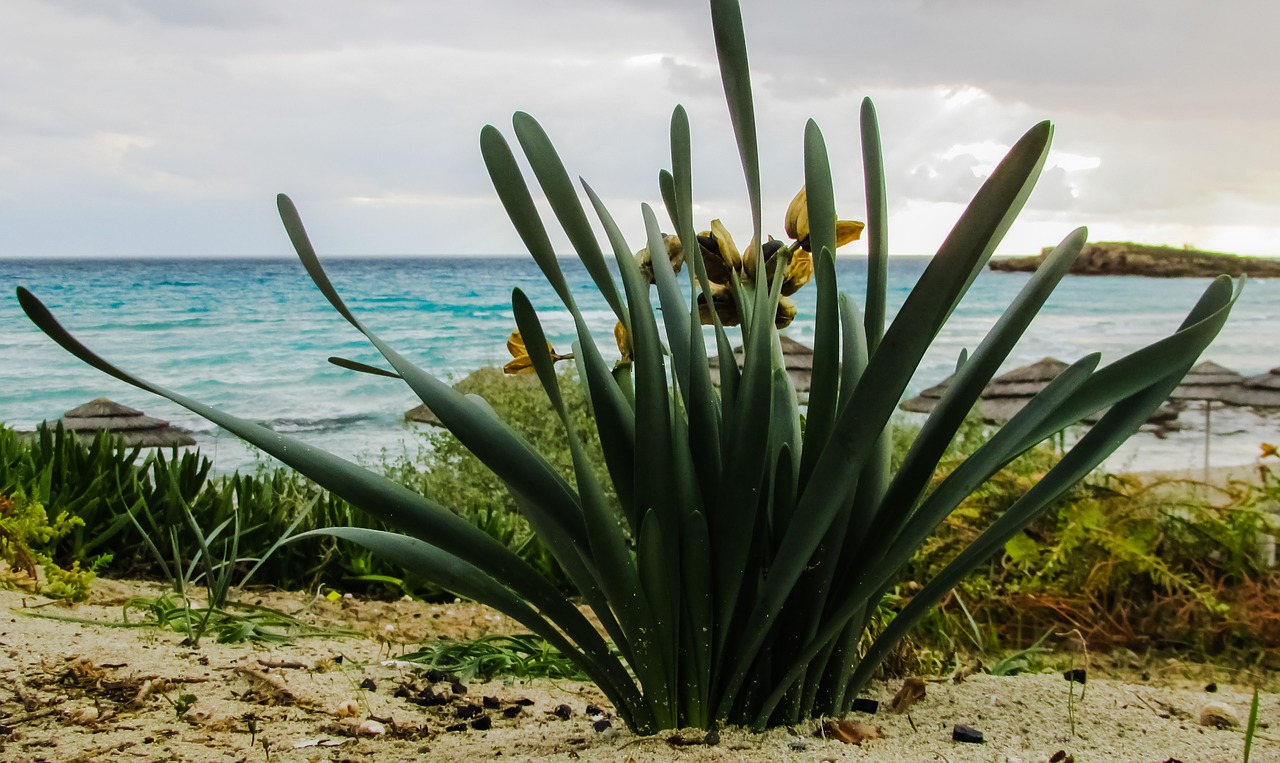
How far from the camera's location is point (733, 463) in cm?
82

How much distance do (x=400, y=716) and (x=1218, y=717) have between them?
89cm

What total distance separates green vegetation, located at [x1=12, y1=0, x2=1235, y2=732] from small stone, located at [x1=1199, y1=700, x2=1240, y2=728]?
37cm

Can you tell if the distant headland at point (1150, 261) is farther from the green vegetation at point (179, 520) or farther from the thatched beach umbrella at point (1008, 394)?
the green vegetation at point (179, 520)

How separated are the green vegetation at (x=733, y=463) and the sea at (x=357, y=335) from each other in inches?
198

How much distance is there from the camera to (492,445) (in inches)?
32.1

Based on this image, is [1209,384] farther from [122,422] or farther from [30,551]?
[122,422]

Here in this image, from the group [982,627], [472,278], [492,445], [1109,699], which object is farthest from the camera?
[472,278]

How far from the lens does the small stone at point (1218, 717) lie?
103 cm

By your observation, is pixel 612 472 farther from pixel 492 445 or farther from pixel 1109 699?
pixel 1109 699

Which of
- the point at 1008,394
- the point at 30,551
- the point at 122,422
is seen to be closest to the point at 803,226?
the point at 30,551

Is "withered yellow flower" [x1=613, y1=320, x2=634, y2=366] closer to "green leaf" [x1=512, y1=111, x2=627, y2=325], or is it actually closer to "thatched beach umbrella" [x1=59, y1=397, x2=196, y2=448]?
"green leaf" [x1=512, y1=111, x2=627, y2=325]

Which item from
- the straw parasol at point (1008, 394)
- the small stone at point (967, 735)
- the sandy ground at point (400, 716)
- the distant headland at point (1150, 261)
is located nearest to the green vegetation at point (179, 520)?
the sandy ground at point (400, 716)

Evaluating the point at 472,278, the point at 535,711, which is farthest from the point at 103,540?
the point at 472,278

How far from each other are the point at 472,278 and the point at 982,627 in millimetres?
17647
